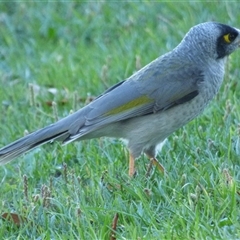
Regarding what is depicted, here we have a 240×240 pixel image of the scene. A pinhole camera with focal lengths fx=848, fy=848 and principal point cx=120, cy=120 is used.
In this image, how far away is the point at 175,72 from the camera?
6926 millimetres

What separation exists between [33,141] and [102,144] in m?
0.84

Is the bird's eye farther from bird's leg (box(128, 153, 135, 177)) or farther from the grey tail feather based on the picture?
the grey tail feather

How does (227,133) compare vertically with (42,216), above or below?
below

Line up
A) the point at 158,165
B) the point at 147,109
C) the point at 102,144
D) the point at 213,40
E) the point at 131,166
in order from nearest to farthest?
the point at 158,165, the point at 131,166, the point at 147,109, the point at 213,40, the point at 102,144

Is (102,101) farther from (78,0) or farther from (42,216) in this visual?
(78,0)

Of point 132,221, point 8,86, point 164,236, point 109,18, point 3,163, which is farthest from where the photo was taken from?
point 109,18

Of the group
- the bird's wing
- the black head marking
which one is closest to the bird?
the bird's wing

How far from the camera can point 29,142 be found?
6.67 metres

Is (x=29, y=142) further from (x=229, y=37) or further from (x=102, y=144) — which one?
(x=229, y=37)

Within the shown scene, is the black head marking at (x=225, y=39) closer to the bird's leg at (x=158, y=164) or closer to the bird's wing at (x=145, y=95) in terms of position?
the bird's wing at (x=145, y=95)

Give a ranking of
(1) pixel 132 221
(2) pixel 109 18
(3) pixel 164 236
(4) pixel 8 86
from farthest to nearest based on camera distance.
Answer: (2) pixel 109 18 → (4) pixel 8 86 → (1) pixel 132 221 → (3) pixel 164 236

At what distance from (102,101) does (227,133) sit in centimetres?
106

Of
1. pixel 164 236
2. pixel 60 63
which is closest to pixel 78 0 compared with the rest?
pixel 60 63

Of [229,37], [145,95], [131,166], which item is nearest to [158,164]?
[131,166]
